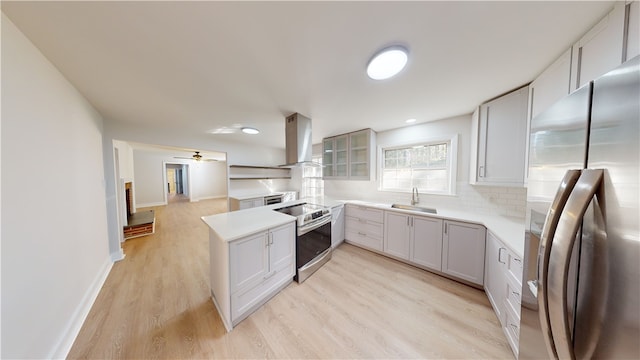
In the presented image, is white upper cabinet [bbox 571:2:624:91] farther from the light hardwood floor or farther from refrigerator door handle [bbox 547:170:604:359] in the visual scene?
the light hardwood floor

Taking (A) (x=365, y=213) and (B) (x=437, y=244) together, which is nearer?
(B) (x=437, y=244)

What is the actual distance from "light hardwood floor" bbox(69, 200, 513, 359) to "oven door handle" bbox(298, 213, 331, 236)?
0.61 metres

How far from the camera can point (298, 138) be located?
236 centimetres

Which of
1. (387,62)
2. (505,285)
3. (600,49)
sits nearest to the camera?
(600,49)

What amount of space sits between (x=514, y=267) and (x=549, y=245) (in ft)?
4.02

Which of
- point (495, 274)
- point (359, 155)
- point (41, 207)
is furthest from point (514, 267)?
point (41, 207)

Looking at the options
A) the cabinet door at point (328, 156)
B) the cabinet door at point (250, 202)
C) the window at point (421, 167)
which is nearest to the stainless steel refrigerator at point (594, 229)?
the window at point (421, 167)

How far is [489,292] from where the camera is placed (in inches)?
69.8

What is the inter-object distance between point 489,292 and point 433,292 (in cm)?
51

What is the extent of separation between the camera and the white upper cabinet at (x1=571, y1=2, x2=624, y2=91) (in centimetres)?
86

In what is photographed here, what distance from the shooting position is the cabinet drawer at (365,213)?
8.96ft

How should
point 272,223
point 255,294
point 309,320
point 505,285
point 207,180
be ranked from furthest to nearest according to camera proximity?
point 207,180 < point 272,223 < point 255,294 < point 309,320 < point 505,285

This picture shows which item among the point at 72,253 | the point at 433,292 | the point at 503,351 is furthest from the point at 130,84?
the point at 503,351

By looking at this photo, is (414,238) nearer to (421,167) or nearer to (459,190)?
(459,190)
